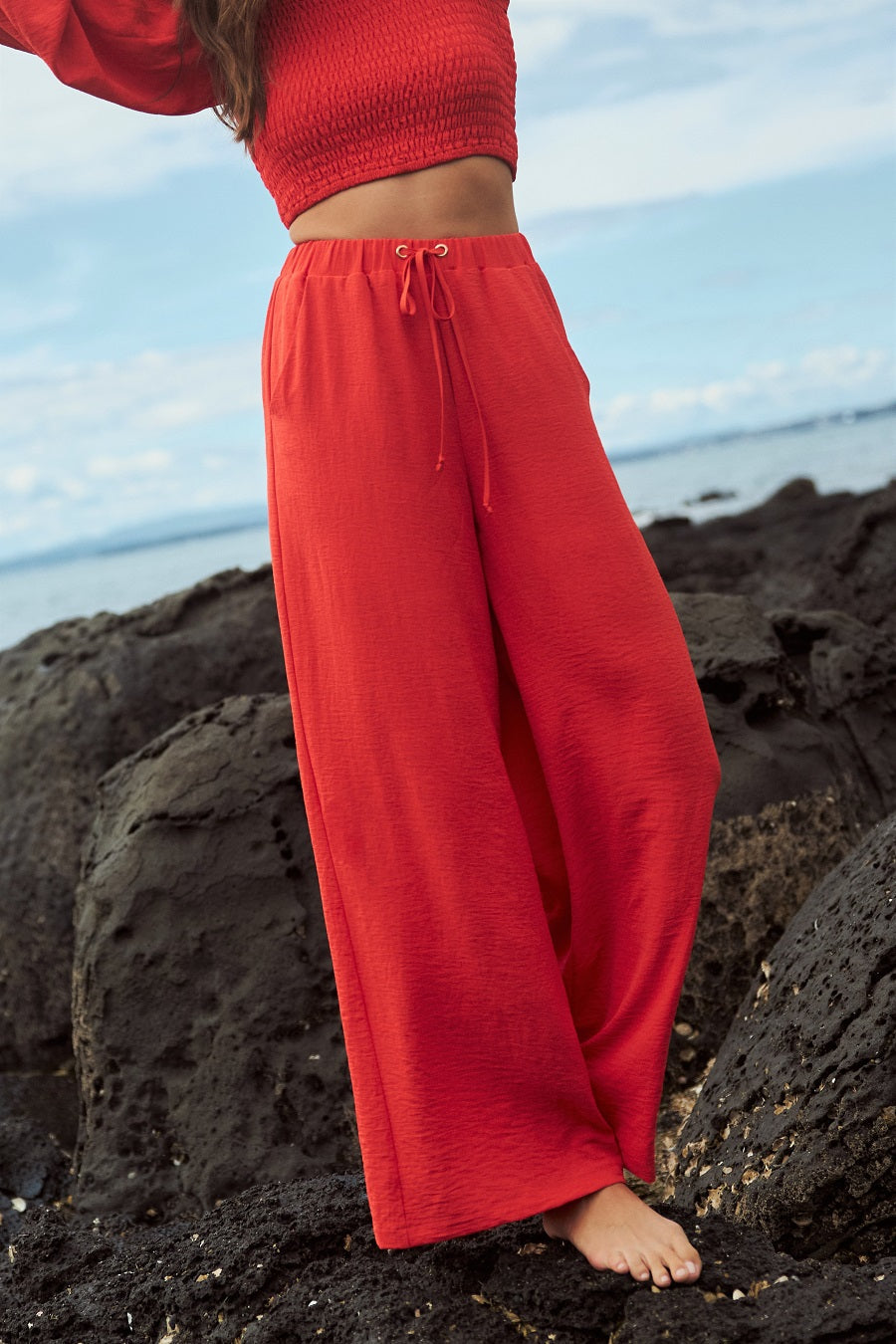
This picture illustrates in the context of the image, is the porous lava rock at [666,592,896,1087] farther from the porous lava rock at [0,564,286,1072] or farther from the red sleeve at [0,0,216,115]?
the red sleeve at [0,0,216,115]

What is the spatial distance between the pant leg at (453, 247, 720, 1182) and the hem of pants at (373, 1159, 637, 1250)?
3.9 inches

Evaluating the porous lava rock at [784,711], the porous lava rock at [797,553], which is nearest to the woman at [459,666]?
the porous lava rock at [784,711]

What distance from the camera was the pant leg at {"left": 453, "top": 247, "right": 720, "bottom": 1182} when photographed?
2.01m

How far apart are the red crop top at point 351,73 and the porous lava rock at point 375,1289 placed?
5.27ft

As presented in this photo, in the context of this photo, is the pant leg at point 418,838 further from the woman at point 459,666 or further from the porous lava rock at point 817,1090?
the porous lava rock at point 817,1090

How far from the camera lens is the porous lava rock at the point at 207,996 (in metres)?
3.06

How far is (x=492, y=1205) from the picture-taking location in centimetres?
196

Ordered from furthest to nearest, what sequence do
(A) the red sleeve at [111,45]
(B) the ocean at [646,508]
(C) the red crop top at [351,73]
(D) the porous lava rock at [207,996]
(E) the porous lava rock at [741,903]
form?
(B) the ocean at [646,508] → (E) the porous lava rock at [741,903] → (D) the porous lava rock at [207,996] → (A) the red sleeve at [111,45] → (C) the red crop top at [351,73]

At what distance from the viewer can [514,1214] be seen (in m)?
1.96

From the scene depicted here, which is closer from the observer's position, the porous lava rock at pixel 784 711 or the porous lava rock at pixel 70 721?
the porous lava rock at pixel 784 711

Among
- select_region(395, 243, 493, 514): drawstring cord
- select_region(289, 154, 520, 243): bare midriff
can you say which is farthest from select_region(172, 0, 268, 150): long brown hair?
select_region(395, 243, 493, 514): drawstring cord

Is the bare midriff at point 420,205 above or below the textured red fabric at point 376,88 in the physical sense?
below

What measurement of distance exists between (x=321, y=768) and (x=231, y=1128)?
54.6 inches

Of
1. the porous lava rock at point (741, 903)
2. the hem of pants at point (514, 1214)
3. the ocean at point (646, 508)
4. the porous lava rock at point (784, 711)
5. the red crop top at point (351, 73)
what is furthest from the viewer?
the ocean at point (646, 508)
